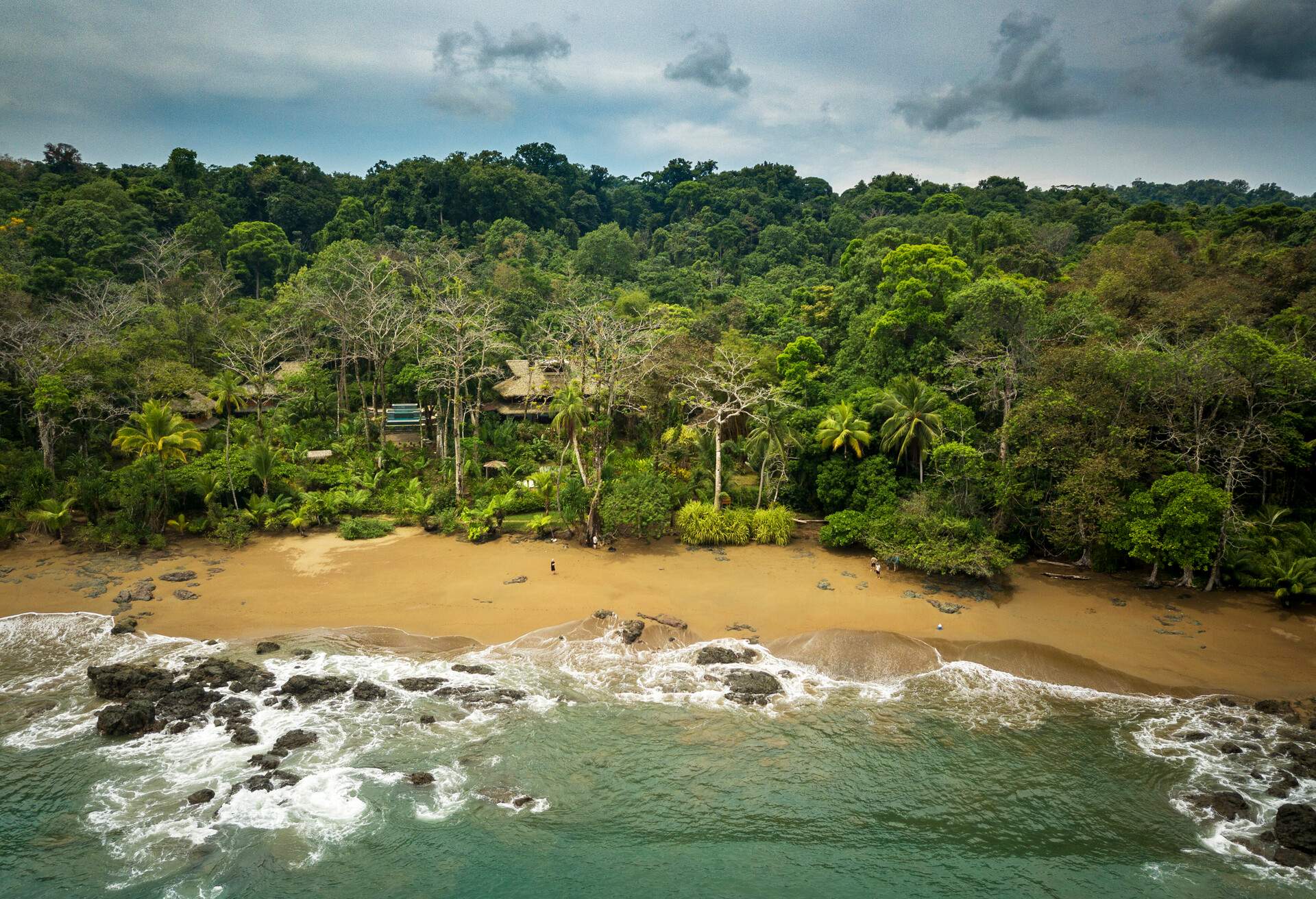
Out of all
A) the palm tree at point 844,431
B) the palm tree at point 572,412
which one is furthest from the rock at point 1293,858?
the palm tree at point 572,412

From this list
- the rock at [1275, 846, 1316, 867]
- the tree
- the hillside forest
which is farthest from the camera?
the tree

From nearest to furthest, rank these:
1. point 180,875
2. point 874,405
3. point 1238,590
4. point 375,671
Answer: point 180,875
point 375,671
point 1238,590
point 874,405

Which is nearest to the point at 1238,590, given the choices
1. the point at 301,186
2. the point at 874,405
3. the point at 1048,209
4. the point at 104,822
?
the point at 874,405

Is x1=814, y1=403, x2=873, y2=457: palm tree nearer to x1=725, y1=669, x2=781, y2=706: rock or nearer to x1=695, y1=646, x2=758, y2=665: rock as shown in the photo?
x1=695, y1=646, x2=758, y2=665: rock

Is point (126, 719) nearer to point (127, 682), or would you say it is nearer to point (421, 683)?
point (127, 682)

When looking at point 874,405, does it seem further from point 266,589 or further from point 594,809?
point 266,589

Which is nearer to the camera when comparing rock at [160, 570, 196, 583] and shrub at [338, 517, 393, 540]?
rock at [160, 570, 196, 583]

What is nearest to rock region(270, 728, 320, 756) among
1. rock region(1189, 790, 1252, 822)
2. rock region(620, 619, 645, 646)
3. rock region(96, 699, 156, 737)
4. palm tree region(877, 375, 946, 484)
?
Answer: rock region(96, 699, 156, 737)

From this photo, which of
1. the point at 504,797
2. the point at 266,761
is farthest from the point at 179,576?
the point at 504,797
